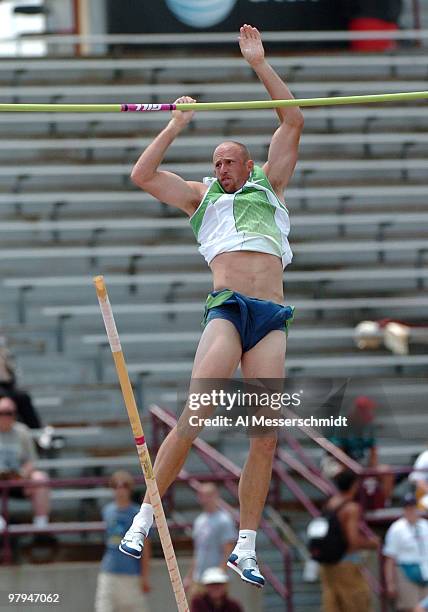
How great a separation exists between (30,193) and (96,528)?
371 cm

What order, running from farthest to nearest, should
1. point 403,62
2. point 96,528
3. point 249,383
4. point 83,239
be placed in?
point 403,62 < point 83,239 < point 96,528 < point 249,383

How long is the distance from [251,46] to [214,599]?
3767mm

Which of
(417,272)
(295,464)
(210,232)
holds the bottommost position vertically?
(210,232)

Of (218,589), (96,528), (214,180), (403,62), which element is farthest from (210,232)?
(403,62)

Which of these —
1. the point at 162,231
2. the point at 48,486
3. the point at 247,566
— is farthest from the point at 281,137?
the point at 162,231

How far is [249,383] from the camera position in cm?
705

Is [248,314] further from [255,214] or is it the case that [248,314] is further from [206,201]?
[206,201]

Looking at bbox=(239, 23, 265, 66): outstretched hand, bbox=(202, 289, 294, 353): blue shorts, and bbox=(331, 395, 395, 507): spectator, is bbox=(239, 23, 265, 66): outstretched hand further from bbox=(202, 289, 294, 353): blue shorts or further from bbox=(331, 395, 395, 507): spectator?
bbox=(331, 395, 395, 507): spectator

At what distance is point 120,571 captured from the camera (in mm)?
9977

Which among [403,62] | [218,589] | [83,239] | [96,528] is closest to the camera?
[218,589]

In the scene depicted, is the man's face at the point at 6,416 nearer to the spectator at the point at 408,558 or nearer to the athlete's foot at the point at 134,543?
the spectator at the point at 408,558

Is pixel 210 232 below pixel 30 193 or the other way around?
below

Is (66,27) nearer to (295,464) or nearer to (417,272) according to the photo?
(417,272)

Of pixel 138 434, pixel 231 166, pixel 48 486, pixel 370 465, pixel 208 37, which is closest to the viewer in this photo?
pixel 138 434
